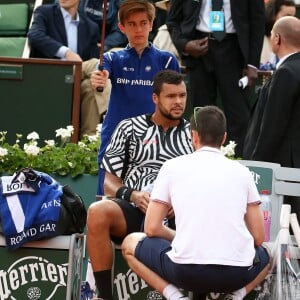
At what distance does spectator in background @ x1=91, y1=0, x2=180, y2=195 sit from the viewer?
8664 mm

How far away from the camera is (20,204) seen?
741cm

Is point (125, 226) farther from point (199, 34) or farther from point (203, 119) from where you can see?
point (199, 34)

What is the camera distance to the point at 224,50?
35.5 feet

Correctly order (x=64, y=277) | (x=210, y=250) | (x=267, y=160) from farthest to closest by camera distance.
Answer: (x=267, y=160), (x=64, y=277), (x=210, y=250)

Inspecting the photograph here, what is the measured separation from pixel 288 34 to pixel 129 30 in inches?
42.1

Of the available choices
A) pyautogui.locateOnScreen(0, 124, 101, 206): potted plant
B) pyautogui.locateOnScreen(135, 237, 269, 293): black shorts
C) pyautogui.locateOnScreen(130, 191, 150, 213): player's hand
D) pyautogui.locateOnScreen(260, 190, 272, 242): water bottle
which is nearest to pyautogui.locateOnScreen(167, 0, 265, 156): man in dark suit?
pyautogui.locateOnScreen(0, 124, 101, 206): potted plant

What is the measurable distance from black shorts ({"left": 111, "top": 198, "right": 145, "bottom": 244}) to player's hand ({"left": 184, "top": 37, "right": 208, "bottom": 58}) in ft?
11.1

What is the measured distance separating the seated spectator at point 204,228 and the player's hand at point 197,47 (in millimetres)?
3772

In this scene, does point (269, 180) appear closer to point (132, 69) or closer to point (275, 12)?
point (132, 69)

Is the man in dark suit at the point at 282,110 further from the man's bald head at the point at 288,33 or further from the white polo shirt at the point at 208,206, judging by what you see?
the white polo shirt at the point at 208,206

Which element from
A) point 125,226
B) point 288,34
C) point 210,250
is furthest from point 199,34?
point 210,250

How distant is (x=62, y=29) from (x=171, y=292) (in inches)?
220

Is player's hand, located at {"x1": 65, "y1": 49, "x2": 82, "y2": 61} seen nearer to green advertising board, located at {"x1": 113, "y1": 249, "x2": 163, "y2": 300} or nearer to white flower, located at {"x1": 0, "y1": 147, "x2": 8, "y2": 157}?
white flower, located at {"x1": 0, "y1": 147, "x2": 8, "y2": 157}

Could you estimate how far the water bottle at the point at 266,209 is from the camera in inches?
313
